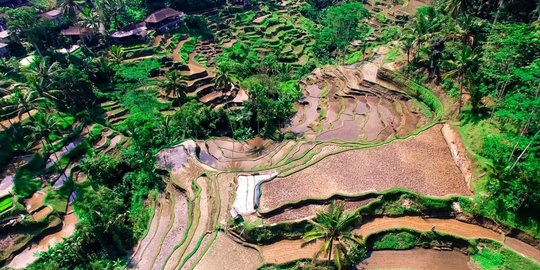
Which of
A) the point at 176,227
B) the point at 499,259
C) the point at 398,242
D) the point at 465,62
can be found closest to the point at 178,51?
the point at 176,227

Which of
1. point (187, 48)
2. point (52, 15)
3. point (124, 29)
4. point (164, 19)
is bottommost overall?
point (187, 48)

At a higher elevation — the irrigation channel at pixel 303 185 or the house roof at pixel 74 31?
the house roof at pixel 74 31

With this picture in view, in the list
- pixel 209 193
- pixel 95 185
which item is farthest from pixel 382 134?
pixel 95 185

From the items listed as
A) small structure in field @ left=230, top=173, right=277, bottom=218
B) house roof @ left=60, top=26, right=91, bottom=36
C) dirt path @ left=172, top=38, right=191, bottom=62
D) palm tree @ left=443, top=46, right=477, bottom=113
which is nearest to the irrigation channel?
small structure in field @ left=230, top=173, right=277, bottom=218

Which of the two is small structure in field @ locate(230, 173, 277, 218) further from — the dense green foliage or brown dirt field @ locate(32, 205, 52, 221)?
brown dirt field @ locate(32, 205, 52, 221)

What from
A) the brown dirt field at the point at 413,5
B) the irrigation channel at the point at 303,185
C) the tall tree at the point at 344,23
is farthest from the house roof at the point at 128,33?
the brown dirt field at the point at 413,5

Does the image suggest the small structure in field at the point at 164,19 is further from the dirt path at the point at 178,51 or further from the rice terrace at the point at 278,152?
the rice terrace at the point at 278,152

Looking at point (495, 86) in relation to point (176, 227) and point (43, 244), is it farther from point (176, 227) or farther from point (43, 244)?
point (43, 244)
